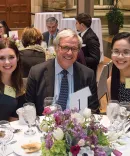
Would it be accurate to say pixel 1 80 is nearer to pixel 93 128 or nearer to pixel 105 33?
pixel 93 128

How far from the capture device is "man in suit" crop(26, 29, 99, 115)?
271cm

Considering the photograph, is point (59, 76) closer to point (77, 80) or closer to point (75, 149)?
point (77, 80)

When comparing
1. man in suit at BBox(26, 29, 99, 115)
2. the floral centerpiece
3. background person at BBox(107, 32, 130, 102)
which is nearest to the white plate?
the floral centerpiece

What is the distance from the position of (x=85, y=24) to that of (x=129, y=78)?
112 inches

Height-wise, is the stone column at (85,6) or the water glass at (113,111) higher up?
the stone column at (85,6)

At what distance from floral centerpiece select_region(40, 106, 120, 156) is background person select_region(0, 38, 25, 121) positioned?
121cm

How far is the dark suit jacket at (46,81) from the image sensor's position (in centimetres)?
280

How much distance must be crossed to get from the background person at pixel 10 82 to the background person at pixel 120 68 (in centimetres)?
86

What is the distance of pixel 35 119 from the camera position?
7.14 feet

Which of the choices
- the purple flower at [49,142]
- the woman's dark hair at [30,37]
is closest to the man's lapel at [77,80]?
the purple flower at [49,142]

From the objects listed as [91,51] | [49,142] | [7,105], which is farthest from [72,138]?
[91,51]

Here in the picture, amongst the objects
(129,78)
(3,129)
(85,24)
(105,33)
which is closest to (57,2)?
(105,33)

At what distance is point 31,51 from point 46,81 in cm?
157

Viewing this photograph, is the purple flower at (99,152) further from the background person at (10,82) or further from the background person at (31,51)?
the background person at (31,51)
